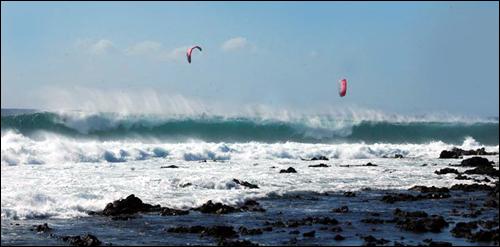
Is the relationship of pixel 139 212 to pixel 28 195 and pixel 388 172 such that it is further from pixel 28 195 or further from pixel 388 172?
pixel 388 172

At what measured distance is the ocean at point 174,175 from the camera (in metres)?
16.6

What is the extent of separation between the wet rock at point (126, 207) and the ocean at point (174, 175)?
0.60 meters

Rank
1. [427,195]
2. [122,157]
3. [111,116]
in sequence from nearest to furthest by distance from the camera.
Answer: [427,195] < [122,157] < [111,116]

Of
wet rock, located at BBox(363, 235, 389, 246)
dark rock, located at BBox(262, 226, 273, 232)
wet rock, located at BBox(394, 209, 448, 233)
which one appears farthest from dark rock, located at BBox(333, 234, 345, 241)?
wet rock, located at BBox(394, 209, 448, 233)

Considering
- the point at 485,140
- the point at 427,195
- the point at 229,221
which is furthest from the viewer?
the point at 485,140

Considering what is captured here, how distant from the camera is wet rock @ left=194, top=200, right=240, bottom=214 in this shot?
734 inches

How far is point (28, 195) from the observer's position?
19266mm

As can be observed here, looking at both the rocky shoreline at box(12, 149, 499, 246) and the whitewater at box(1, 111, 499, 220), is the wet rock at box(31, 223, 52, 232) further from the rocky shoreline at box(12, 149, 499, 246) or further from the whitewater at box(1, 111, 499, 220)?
the whitewater at box(1, 111, 499, 220)

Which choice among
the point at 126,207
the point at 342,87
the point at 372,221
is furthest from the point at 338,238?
the point at 342,87

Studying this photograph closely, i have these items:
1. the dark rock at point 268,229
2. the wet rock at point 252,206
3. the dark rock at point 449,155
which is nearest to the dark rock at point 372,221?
the dark rock at point 268,229

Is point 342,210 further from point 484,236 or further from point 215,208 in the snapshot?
point 484,236

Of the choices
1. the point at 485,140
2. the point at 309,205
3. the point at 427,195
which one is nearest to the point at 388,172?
the point at 427,195

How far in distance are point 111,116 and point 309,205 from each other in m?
45.4

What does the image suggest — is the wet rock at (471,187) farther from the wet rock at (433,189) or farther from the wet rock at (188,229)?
the wet rock at (188,229)
